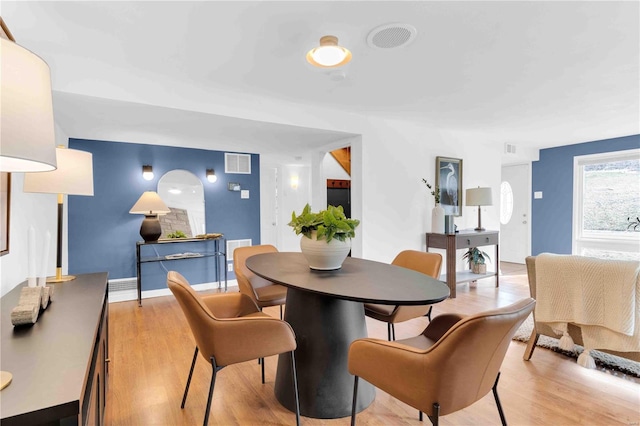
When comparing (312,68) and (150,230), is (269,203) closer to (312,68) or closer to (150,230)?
(150,230)

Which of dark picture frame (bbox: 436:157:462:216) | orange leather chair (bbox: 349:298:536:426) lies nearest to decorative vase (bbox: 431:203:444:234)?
dark picture frame (bbox: 436:157:462:216)

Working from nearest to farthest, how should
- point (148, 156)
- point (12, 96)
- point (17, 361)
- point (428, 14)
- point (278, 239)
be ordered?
point (12, 96) → point (17, 361) → point (428, 14) → point (148, 156) → point (278, 239)

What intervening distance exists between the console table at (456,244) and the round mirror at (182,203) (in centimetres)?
332

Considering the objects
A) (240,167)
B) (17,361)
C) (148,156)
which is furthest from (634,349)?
(148,156)

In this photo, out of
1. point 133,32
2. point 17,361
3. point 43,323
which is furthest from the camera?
point 133,32

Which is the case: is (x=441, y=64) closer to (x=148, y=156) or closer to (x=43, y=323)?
(x=43, y=323)

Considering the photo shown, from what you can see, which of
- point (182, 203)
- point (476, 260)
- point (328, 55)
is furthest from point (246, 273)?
point (476, 260)

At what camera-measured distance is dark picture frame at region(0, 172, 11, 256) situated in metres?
1.60

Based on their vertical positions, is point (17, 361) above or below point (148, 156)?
below

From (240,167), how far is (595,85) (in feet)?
14.3

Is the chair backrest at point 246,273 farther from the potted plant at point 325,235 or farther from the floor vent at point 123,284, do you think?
the floor vent at point 123,284

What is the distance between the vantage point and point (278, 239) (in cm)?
651

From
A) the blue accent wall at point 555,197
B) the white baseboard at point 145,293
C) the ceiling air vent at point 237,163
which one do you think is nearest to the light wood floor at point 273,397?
the white baseboard at point 145,293

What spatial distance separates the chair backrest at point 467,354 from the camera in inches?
43.7
